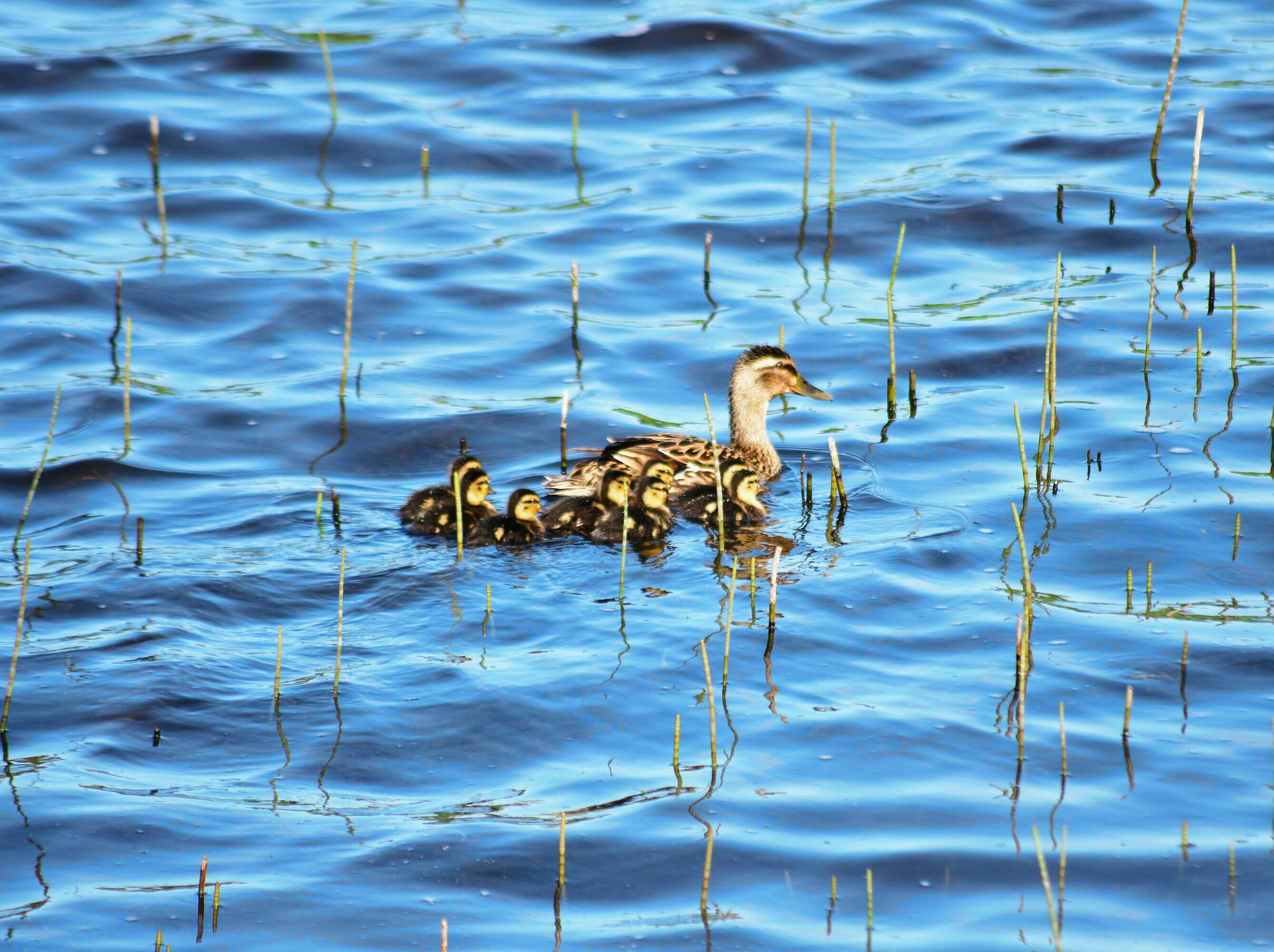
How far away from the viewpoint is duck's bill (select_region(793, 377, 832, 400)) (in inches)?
322

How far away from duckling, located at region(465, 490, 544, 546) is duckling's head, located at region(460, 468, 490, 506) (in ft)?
0.50

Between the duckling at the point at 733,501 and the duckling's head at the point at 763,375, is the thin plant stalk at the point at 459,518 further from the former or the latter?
the duckling's head at the point at 763,375

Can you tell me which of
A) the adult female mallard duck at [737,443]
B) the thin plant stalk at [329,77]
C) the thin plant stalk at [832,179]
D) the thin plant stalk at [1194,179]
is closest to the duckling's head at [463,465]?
the adult female mallard duck at [737,443]

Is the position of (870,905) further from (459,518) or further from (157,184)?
(157,184)

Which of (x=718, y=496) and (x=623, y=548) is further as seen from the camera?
(x=718, y=496)

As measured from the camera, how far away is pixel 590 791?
496 cm

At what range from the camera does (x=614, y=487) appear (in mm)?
7039

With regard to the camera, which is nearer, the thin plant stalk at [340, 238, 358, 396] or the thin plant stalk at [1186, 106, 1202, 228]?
the thin plant stalk at [340, 238, 358, 396]

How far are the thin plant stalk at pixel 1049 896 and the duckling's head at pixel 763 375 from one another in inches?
147

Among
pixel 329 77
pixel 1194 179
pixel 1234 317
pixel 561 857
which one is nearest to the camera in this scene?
pixel 561 857

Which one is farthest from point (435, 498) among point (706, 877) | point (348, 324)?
point (706, 877)

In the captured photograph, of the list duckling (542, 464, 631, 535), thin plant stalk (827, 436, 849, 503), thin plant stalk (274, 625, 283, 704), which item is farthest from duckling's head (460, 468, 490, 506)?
thin plant stalk (827, 436, 849, 503)

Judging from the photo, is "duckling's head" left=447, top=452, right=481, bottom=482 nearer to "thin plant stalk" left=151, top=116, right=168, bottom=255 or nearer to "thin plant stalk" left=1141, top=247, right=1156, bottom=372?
"thin plant stalk" left=1141, top=247, right=1156, bottom=372

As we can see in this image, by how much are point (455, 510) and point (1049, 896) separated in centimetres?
354
